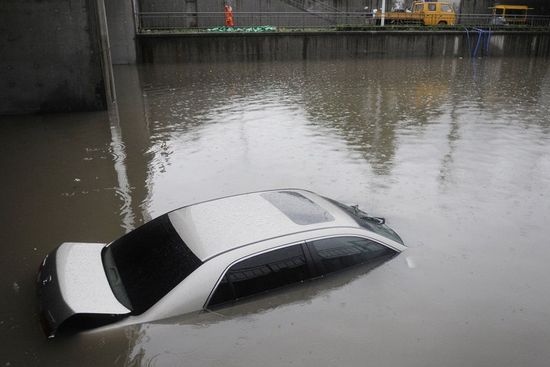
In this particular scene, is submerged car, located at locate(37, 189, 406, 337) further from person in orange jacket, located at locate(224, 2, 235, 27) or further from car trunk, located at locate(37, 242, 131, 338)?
person in orange jacket, located at locate(224, 2, 235, 27)

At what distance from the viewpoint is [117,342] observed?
170 inches

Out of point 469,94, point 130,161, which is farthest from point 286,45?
point 130,161

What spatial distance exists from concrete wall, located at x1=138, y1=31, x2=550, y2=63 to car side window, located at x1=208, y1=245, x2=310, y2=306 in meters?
28.2

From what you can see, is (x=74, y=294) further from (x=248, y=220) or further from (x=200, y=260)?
(x=248, y=220)

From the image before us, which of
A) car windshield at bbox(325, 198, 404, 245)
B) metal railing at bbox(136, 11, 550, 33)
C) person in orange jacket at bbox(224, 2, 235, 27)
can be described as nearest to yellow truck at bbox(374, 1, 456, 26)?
metal railing at bbox(136, 11, 550, 33)

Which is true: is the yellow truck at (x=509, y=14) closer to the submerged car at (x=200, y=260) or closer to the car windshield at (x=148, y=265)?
the submerged car at (x=200, y=260)

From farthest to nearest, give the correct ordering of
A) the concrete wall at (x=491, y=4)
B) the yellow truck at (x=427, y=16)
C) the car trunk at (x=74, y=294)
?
the concrete wall at (x=491, y=4)
the yellow truck at (x=427, y=16)
the car trunk at (x=74, y=294)

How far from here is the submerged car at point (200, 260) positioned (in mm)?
4320

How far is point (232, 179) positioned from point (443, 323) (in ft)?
16.9

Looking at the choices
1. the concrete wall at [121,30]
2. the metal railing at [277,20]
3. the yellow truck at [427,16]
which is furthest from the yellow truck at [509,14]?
the concrete wall at [121,30]

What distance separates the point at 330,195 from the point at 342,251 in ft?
11.1

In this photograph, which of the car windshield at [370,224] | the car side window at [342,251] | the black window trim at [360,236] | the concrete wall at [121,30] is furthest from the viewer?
the concrete wall at [121,30]

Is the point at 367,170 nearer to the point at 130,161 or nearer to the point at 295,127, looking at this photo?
the point at 295,127

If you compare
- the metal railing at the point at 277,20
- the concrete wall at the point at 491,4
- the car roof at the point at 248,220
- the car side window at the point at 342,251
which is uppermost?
the concrete wall at the point at 491,4
